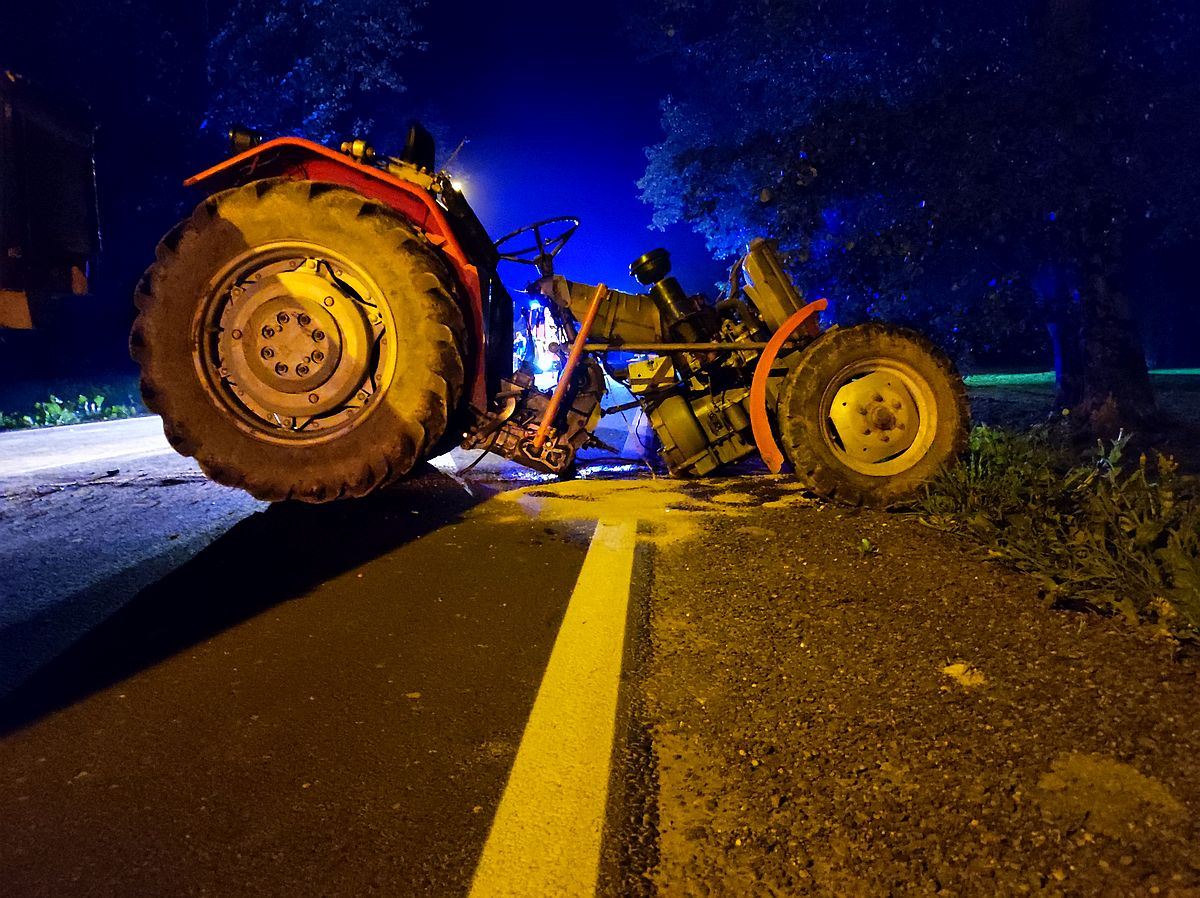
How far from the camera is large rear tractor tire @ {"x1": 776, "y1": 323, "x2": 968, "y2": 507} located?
14.7 feet

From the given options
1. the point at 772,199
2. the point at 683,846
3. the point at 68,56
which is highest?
the point at 68,56

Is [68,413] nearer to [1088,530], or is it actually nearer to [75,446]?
[75,446]

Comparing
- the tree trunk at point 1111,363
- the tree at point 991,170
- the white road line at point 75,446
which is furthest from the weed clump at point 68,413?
the tree trunk at point 1111,363

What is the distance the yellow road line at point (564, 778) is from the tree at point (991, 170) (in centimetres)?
792

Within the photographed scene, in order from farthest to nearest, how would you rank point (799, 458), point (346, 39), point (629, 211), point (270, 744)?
point (629, 211) < point (346, 39) < point (799, 458) < point (270, 744)

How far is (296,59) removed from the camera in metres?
20.8

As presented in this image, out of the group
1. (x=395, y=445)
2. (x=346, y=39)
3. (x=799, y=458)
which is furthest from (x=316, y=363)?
(x=346, y=39)

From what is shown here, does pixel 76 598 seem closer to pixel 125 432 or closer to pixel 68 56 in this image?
pixel 125 432

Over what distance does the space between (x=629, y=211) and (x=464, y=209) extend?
4900 centimetres

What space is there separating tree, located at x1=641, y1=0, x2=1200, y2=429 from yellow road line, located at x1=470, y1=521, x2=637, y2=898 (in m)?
7.92

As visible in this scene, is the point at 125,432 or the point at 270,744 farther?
the point at 125,432

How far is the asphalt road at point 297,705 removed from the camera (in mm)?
1591

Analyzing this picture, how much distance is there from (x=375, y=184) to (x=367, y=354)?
3.60 ft

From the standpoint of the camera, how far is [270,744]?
2.02 m
